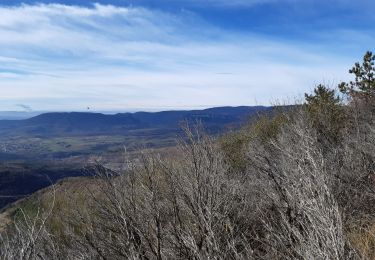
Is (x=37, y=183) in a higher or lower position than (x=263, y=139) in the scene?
lower

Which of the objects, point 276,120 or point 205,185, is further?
point 276,120

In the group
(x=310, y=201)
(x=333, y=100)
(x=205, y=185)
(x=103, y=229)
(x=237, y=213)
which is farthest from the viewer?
(x=333, y=100)

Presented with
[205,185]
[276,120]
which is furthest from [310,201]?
[276,120]

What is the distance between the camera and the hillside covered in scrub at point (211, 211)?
21.0ft

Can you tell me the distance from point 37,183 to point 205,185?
185 m

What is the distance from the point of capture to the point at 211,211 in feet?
31.1

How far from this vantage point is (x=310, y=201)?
6.29m

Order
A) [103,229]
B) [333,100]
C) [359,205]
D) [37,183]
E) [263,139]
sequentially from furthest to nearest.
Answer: [37,183] → [263,139] → [333,100] → [359,205] → [103,229]

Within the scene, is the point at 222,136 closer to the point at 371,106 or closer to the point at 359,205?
the point at 371,106

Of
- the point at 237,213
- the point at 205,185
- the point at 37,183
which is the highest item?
the point at 205,185

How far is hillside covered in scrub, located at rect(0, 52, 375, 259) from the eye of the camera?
6398 millimetres

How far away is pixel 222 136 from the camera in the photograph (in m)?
41.5

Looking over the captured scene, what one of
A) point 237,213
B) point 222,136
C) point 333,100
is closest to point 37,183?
point 222,136

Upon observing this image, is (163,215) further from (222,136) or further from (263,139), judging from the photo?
(222,136)
